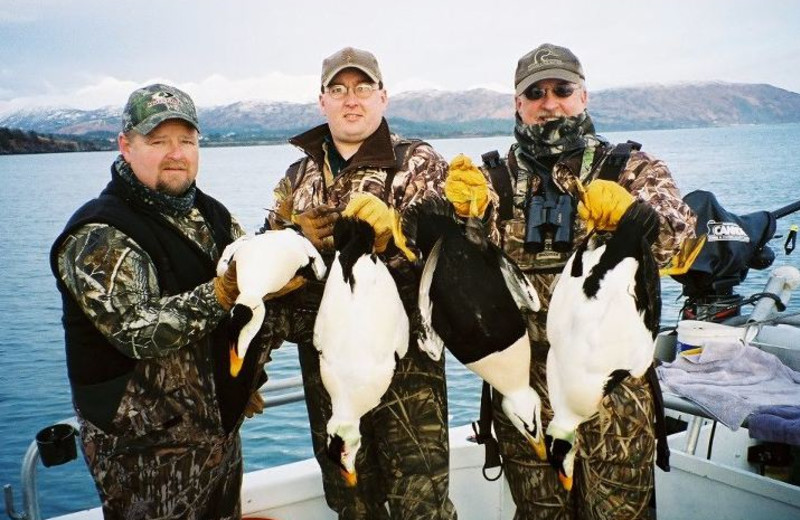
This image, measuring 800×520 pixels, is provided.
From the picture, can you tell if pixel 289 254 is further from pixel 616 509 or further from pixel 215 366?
pixel 616 509

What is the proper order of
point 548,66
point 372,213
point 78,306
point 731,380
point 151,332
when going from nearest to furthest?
point 372,213
point 151,332
point 78,306
point 548,66
point 731,380

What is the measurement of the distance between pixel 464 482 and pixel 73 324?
2.84 meters

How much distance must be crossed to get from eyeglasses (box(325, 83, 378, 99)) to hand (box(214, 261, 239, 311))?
1194mm

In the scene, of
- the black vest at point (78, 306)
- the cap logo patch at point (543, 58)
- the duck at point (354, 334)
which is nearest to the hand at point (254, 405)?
the black vest at point (78, 306)

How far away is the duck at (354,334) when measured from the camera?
2.77m

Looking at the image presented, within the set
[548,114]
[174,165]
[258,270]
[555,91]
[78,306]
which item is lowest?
[78,306]

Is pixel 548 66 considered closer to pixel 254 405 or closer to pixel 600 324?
pixel 600 324

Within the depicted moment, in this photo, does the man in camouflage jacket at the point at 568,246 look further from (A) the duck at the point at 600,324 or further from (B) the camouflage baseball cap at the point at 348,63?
(B) the camouflage baseball cap at the point at 348,63

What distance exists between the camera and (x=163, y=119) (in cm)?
320

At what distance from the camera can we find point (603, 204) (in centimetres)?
273

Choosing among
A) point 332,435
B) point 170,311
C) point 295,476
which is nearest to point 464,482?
point 295,476

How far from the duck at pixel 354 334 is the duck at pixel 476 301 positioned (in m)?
0.16

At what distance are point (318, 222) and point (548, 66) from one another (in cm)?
140

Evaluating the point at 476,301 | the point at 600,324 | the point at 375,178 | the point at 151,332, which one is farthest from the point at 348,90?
the point at 600,324
